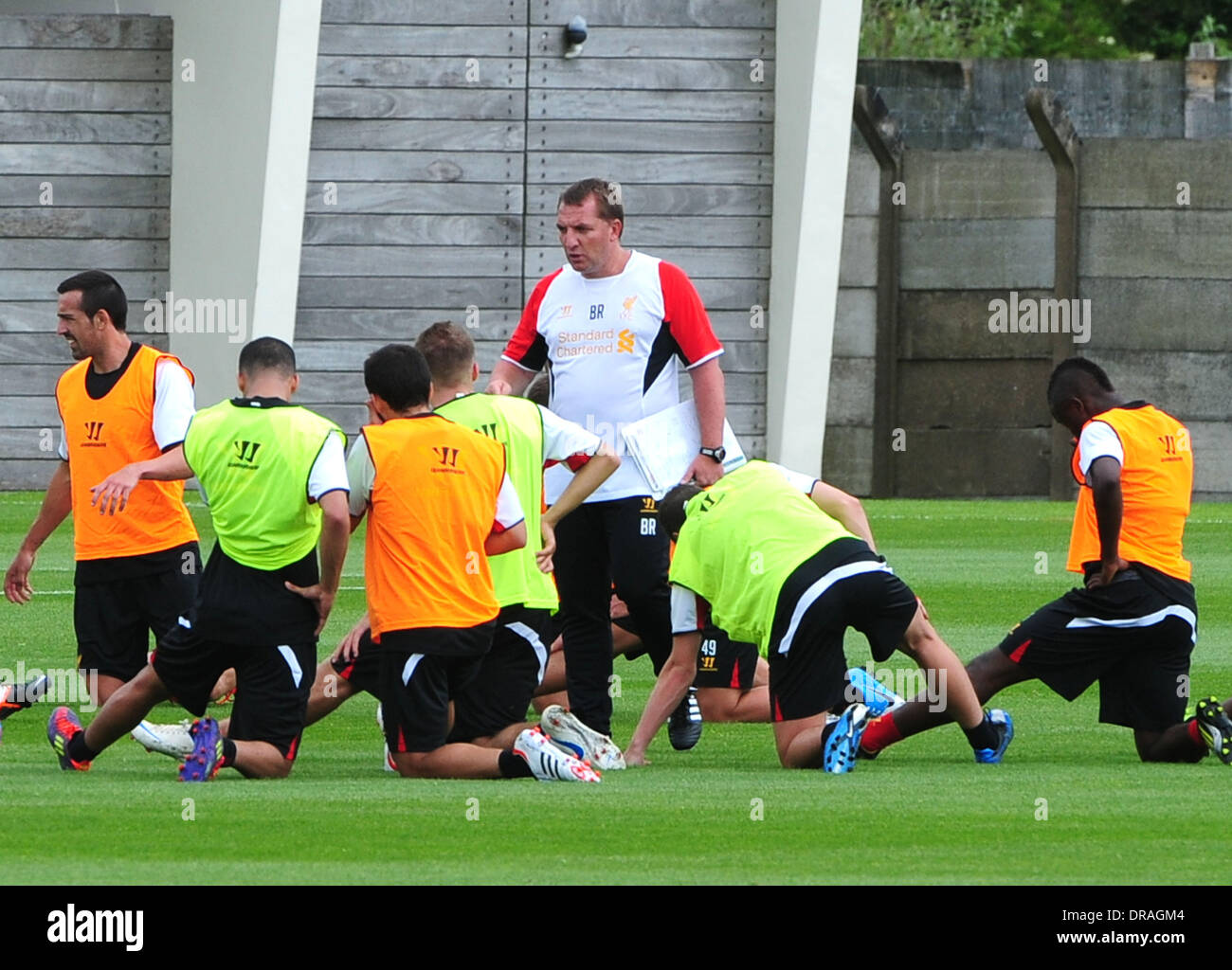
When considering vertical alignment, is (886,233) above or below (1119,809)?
above

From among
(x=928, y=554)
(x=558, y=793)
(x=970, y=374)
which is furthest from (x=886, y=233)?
(x=558, y=793)

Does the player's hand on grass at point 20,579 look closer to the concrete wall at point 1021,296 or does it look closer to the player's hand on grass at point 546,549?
the player's hand on grass at point 546,549

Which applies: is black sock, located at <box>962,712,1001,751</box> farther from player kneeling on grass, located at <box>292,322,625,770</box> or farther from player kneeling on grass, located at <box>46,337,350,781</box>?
player kneeling on grass, located at <box>46,337,350,781</box>

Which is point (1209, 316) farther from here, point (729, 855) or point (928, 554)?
point (729, 855)

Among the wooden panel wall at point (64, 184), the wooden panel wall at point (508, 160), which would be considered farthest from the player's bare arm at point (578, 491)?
the wooden panel wall at point (64, 184)

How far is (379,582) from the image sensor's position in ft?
26.9

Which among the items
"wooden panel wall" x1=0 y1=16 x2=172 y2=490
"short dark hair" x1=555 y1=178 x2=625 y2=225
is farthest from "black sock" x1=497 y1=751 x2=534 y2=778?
"wooden panel wall" x1=0 y1=16 x2=172 y2=490

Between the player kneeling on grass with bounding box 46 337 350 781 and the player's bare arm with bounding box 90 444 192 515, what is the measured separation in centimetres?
37

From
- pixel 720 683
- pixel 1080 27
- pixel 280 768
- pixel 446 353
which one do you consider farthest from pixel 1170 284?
pixel 1080 27

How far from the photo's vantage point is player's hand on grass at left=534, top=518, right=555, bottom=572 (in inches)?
339

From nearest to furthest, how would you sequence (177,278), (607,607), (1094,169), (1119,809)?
(1119,809) → (607,607) → (177,278) → (1094,169)

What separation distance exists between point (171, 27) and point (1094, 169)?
8888 millimetres

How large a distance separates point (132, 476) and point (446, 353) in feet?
4.12

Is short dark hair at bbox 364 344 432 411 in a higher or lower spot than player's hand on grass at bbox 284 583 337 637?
higher
